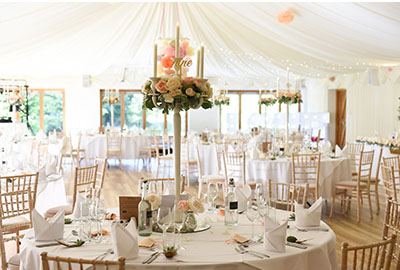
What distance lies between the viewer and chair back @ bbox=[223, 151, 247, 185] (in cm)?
700

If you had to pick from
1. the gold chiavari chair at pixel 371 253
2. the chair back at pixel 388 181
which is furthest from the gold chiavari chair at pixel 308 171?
the gold chiavari chair at pixel 371 253

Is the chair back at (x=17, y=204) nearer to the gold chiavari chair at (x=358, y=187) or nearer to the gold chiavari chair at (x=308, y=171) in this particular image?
the gold chiavari chair at (x=308, y=171)

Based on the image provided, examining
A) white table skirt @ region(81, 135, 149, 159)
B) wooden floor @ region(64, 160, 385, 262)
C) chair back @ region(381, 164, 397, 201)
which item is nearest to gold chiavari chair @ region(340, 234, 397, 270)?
wooden floor @ region(64, 160, 385, 262)

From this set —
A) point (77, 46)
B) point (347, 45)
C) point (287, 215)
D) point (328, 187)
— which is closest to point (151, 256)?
point (287, 215)

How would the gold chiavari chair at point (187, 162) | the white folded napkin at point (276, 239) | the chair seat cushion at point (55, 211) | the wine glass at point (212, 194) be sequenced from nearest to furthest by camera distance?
the white folded napkin at point (276, 239) → the wine glass at point (212, 194) → the chair seat cushion at point (55, 211) → the gold chiavari chair at point (187, 162)

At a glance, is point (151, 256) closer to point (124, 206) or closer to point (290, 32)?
point (124, 206)

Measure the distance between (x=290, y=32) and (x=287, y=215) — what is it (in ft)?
16.4

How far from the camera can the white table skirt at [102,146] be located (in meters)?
11.8

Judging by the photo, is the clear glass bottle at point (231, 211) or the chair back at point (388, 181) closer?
the clear glass bottle at point (231, 211)

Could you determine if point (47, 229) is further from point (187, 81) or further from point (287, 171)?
point (287, 171)

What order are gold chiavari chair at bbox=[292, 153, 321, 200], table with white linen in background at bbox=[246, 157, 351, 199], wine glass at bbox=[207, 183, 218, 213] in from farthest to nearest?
table with white linen in background at bbox=[246, 157, 351, 199], gold chiavari chair at bbox=[292, 153, 321, 200], wine glass at bbox=[207, 183, 218, 213]

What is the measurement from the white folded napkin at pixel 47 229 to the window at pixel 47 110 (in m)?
13.2

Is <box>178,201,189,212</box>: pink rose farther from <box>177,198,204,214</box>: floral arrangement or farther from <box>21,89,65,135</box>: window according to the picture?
<box>21,89,65,135</box>: window

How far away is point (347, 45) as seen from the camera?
27.4 ft
